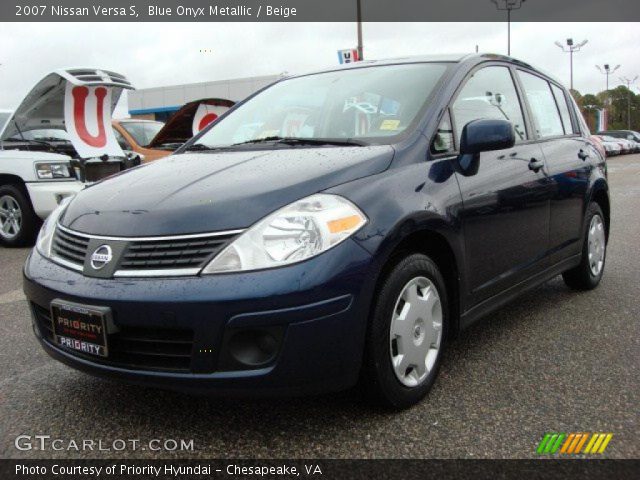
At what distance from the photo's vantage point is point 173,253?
7.18ft

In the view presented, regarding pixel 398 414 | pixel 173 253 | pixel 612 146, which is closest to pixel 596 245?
pixel 398 414

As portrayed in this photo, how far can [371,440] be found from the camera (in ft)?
7.64

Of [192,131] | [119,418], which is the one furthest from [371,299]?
[192,131]

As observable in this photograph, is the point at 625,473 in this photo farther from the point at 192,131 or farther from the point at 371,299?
the point at 192,131

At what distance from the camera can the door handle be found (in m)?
3.52

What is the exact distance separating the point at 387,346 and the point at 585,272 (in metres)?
2.60

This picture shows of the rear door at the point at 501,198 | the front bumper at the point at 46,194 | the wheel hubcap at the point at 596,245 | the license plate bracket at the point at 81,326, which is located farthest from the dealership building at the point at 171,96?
the license plate bracket at the point at 81,326

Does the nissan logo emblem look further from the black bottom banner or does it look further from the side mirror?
the side mirror

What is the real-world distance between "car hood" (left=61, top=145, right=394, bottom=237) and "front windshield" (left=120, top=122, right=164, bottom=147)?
22.3 ft

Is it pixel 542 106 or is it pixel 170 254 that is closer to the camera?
pixel 170 254

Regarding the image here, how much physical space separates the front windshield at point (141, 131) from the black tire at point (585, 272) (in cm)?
672

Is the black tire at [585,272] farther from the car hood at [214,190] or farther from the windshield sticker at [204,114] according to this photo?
the windshield sticker at [204,114]

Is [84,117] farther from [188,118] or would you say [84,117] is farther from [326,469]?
[326,469]

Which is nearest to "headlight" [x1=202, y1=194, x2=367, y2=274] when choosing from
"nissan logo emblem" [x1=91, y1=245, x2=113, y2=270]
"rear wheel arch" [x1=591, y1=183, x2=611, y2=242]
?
"nissan logo emblem" [x1=91, y1=245, x2=113, y2=270]
